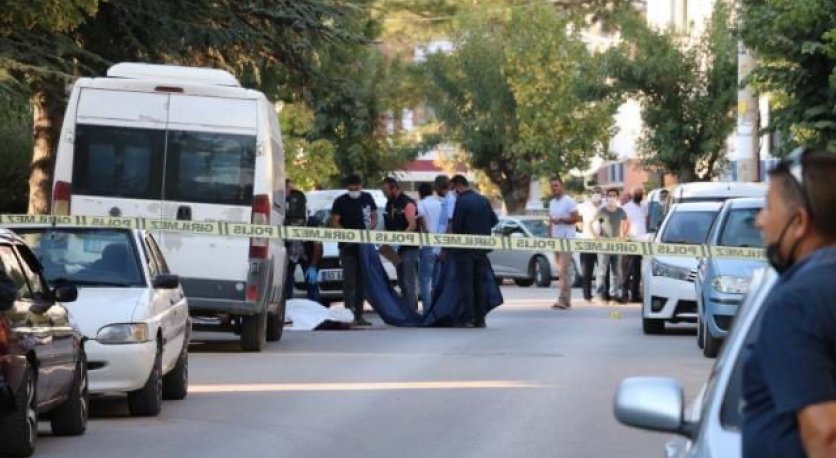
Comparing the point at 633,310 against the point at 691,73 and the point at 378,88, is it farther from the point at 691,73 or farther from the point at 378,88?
the point at 378,88

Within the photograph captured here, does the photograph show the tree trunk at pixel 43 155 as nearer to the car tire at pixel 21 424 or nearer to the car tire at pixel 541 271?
the car tire at pixel 21 424

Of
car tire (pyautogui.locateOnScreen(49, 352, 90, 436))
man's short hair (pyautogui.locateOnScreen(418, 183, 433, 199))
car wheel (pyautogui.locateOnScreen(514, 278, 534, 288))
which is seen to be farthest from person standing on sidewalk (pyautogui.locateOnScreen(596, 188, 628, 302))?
car tire (pyautogui.locateOnScreen(49, 352, 90, 436))

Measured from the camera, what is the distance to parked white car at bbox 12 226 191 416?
13133 millimetres

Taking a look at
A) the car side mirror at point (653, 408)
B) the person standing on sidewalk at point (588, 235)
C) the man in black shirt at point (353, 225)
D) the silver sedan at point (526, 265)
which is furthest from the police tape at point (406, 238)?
the silver sedan at point (526, 265)

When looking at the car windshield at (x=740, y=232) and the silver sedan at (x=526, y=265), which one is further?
the silver sedan at (x=526, y=265)

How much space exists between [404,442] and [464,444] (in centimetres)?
38

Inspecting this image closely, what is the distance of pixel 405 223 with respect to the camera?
82.9ft

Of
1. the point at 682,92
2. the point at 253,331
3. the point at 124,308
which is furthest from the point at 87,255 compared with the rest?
the point at 682,92

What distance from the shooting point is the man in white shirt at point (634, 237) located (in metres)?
30.3

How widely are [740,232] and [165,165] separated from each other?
5749mm

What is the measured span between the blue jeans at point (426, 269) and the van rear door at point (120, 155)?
6832 mm

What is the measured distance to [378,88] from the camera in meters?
58.9

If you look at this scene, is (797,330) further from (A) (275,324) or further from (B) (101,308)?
(A) (275,324)

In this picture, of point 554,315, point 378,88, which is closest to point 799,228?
point 554,315
